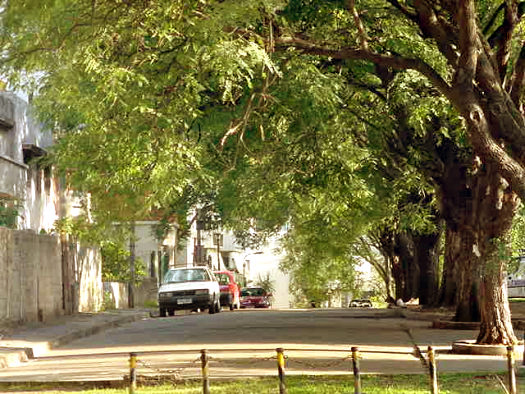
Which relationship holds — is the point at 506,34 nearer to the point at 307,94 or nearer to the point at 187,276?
the point at 307,94

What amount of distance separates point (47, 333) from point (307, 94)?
11.1m

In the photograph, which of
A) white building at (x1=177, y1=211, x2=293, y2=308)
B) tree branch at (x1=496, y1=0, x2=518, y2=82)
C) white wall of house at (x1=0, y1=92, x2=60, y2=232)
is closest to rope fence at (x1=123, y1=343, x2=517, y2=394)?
tree branch at (x1=496, y1=0, x2=518, y2=82)

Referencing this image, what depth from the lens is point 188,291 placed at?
147 feet

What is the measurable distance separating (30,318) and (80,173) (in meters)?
4.71

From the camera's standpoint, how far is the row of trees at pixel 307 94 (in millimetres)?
16203

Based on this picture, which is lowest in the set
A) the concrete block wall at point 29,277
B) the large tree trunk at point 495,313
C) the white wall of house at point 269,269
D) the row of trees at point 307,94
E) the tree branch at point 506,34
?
the large tree trunk at point 495,313

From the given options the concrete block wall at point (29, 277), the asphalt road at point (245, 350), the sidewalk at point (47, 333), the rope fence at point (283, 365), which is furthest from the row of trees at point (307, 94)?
the sidewalk at point (47, 333)

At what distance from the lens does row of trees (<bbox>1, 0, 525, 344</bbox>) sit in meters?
16.2

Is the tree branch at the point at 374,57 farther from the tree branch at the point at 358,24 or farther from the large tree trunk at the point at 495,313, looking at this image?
the large tree trunk at the point at 495,313

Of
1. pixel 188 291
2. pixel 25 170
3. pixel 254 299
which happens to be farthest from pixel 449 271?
pixel 254 299

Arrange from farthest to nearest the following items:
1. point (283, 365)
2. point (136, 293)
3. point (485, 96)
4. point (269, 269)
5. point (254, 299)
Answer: point (269, 269), point (254, 299), point (136, 293), point (485, 96), point (283, 365)

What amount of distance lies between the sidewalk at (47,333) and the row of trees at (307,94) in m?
3.81

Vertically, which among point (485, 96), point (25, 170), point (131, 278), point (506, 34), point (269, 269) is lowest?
point (131, 278)

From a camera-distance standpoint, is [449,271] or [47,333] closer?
[47,333]
